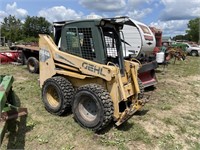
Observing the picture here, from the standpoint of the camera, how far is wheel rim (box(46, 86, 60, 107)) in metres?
5.77

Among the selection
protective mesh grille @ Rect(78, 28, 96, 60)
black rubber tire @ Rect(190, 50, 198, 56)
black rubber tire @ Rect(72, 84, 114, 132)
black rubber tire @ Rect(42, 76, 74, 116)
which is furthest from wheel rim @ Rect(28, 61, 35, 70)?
black rubber tire @ Rect(190, 50, 198, 56)

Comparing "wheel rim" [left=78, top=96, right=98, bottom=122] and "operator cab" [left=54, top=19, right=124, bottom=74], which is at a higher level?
"operator cab" [left=54, top=19, right=124, bottom=74]

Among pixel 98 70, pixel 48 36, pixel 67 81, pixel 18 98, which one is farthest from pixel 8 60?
pixel 98 70

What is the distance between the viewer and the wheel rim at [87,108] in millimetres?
4973

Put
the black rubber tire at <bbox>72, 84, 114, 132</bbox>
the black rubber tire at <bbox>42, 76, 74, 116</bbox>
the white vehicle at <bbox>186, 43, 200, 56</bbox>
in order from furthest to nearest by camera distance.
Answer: the white vehicle at <bbox>186, 43, 200, 56</bbox>
the black rubber tire at <bbox>42, 76, 74, 116</bbox>
the black rubber tire at <bbox>72, 84, 114, 132</bbox>

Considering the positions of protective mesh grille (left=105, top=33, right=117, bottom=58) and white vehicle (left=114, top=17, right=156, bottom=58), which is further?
white vehicle (left=114, top=17, right=156, bottom=58)

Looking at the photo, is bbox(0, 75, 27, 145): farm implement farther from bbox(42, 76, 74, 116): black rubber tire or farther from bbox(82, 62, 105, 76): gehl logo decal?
bbox(82, 62, 105, 76): gehl logo decal

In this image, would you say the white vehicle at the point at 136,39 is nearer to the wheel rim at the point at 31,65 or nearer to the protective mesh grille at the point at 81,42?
the wheel rim at the point at 31,65

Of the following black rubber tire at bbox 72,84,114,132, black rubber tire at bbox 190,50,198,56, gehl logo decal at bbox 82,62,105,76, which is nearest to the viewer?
black rubber tire at bbox 72,84,114,132

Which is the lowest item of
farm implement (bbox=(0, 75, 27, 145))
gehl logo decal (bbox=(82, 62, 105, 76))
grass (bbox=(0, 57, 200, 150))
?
→ grass (bbox=(0, 57, 200, 150))

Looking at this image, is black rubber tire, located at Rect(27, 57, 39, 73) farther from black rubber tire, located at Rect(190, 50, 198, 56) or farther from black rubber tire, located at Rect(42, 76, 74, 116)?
black rubber tire, located at Rect(190, 50, 198, 56)

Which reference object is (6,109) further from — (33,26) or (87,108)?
(33,26)

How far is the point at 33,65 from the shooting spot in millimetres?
11086

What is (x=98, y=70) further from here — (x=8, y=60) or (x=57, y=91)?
(x=8, y=60)
